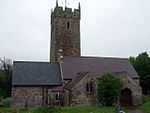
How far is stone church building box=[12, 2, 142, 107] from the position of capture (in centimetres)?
3378

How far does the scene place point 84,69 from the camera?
39719 millimetres

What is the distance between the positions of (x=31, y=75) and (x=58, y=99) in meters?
6.42

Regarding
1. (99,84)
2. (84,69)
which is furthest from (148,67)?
(99,84)

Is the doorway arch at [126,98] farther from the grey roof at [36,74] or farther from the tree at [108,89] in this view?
the grey roof at [36,74]

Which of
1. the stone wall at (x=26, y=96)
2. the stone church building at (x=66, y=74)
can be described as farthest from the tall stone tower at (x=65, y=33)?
the stone wall at (x=26, y=96)

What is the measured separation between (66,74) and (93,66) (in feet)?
18.9

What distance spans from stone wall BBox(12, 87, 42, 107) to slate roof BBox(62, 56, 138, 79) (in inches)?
209

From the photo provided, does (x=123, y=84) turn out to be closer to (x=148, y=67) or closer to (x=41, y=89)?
(x=41, y=89)

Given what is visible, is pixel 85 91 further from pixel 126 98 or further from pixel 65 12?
pixel 65 12

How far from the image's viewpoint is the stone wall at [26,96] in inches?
1381

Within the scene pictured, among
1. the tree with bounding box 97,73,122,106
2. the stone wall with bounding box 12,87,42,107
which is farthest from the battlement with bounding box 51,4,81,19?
the tree with bounding box 97,73,122,106

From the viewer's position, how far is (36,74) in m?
38.2

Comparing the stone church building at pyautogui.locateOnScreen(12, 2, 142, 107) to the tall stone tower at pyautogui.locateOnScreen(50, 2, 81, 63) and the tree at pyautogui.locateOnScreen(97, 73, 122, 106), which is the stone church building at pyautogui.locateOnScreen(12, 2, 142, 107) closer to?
the tall stone tower at pyautogui.locateOnScreen(50, 2, 81, 63)

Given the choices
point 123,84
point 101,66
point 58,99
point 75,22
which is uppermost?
point 75,22
